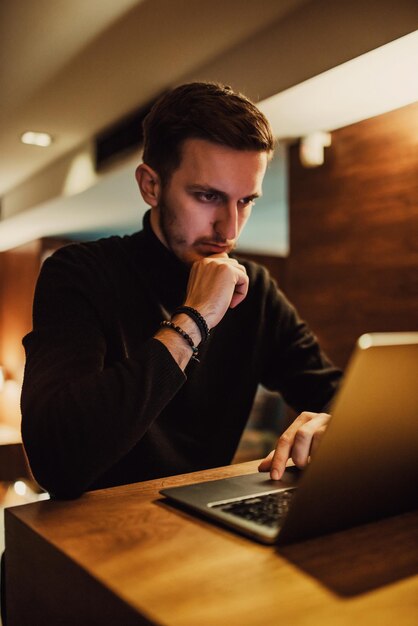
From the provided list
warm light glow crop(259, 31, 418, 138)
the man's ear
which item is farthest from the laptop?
warm light glow crop(259, 31, 418, 138)

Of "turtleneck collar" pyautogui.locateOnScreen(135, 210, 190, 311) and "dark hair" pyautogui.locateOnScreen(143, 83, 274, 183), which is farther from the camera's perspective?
"turtleneck collar" pyautogui.locateOnScreen(135, 210, 190, 311)

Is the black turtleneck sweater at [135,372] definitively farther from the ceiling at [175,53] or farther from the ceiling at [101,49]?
the ceiling at [101,49]

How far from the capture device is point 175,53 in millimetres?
2420

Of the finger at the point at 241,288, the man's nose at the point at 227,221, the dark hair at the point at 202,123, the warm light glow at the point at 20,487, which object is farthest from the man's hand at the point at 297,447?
the warm light glow at the point at 20,487

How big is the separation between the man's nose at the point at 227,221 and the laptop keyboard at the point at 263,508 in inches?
24.7

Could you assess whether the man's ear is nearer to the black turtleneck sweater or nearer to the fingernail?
the black turtleneck sweater

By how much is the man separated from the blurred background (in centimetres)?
79

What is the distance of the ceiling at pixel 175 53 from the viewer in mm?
1843

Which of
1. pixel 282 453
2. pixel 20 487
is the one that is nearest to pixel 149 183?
pixel 282 453

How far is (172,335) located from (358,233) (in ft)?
4.99

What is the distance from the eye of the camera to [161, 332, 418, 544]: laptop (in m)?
0.53

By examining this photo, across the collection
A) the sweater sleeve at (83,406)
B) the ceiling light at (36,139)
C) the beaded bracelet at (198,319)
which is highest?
the ceiling light at (36,139)

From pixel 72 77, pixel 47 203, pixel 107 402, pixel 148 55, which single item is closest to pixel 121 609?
pixel 107 402

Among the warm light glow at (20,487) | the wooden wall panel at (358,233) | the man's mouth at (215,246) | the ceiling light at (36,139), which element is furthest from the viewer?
the warm light glow at (20,487)
